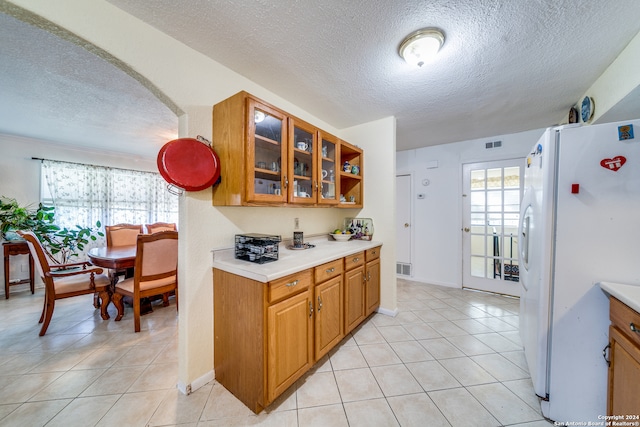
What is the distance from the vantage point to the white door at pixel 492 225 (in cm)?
308

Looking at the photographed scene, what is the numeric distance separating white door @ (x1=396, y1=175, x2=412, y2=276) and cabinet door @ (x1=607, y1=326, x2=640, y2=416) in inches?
110

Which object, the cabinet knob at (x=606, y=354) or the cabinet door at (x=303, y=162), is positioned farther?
the cabinet door at (x=303, y=162)

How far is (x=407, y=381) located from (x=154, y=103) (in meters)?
3.43

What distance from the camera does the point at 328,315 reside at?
1.74 m

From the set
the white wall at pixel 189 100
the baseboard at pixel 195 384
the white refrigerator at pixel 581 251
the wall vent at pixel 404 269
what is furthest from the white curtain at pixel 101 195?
the white refrigerator at pixel 581 251

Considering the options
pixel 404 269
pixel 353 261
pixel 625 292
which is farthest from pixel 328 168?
pixel 404 269

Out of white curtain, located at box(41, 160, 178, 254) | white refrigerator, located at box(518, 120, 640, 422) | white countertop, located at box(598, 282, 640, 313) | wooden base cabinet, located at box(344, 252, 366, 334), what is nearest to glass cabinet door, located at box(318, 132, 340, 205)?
wooden base cabinet, located at box(344, 252, 366, 334)

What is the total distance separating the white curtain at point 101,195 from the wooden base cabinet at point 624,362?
616 centimetres

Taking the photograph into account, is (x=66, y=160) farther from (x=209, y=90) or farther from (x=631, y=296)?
(x=631, y=296)

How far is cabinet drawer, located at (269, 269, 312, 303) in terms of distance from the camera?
128 cm

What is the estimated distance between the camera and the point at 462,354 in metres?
1.87

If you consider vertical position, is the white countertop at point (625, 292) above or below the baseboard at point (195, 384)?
above

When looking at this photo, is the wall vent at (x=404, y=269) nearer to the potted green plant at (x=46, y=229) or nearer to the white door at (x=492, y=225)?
the white door at (x=492, y=225)

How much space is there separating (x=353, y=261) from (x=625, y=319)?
153 cm
